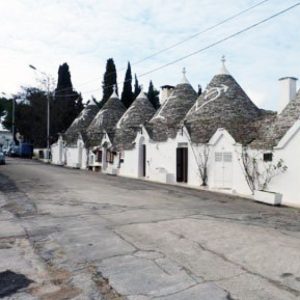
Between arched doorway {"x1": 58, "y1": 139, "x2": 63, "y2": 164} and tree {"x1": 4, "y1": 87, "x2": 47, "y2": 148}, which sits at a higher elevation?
tree {"x1": 4, "y1": 87, "x2": 47, "y2": 148}

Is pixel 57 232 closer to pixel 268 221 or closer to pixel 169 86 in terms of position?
pixel 268 221

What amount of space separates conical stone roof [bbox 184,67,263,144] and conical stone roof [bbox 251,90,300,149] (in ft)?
7.78

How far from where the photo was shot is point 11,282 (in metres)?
6.40

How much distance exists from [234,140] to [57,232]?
43.9ft

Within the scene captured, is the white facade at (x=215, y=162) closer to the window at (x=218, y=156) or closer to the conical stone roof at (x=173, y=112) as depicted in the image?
the window at (x=218, y=156)

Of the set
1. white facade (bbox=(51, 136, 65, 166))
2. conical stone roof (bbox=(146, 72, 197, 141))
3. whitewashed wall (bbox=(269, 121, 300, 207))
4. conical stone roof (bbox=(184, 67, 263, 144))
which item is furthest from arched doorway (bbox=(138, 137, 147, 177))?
white facade (bbox=(51, 136, 65, 166))

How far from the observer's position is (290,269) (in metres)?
6.86

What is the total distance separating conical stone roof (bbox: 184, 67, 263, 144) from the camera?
81.0 ft

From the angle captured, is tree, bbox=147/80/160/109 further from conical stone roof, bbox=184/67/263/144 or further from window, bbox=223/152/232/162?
window, bbox=223/152/232/162

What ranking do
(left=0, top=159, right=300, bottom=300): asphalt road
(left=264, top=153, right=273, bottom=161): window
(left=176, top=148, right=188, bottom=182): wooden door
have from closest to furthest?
1. (left=0, top=159, right=300, bottom=300): asphalt road
2. (left=264, top=153, right=273, bottom=161): window
3. (left=176, top=148, right=188, bottom=182): wooden door

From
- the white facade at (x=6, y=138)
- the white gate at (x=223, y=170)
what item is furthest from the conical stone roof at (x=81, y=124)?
the white facade at (x=6, y=138)

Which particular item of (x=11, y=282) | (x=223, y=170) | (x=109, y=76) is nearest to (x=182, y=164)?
(x=223, y=170)

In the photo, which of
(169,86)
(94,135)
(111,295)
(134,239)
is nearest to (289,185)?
(134,239)

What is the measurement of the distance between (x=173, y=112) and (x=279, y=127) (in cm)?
1198
